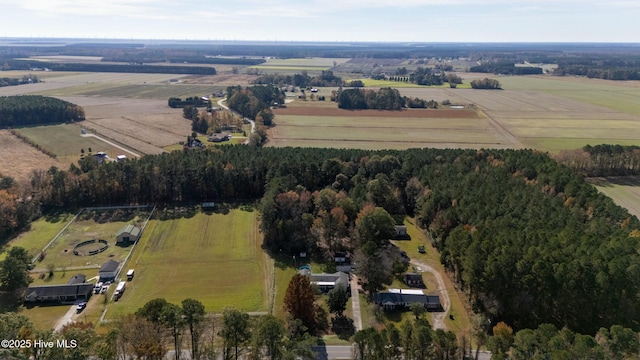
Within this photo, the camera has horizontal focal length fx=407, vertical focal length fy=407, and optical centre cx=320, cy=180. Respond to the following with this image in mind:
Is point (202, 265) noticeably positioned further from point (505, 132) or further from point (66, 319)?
point (505, 132)

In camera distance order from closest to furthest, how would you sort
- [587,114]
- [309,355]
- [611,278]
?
1. [309,355]
2. [611,278]
3. [587,114]

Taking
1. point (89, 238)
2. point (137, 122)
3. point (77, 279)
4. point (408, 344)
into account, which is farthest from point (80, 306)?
point (137, 122)

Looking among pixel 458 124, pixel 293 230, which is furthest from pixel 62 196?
pixel 458 124

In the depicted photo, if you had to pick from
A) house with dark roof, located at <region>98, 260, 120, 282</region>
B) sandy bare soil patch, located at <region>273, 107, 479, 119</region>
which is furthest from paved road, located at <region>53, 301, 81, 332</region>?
sandy bare soil patch, located at <region>273, 107, 479, 119</region>

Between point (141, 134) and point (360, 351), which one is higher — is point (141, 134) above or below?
above

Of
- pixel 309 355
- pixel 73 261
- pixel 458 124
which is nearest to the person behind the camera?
pixel 309 355

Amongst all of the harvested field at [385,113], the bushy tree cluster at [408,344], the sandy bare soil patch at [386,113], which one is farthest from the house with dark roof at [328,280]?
the sandy bare soil patch at [386,113]

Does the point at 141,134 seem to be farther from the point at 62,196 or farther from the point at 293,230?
the point at 293,230

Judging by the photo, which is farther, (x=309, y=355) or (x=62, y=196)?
(x=62, y=196)
